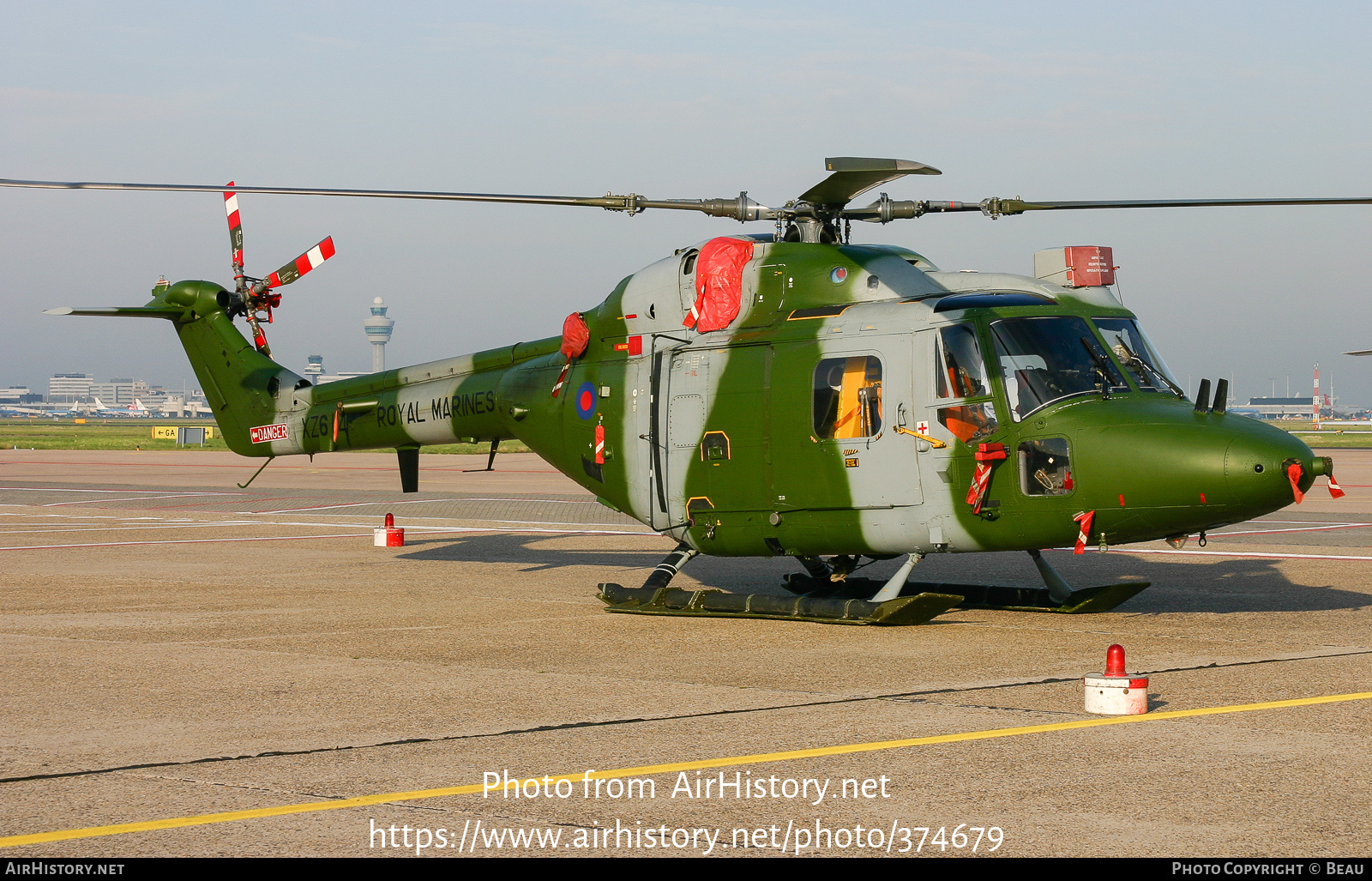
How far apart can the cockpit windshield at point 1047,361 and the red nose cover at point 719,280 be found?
113 inches

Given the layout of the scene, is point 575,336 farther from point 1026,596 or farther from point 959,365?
point 1026,596

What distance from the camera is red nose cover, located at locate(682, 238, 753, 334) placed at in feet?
44.7

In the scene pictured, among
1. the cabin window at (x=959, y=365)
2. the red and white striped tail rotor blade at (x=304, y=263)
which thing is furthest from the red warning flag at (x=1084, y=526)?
the red and white striped tail rotor blade at (x=304, y=263)

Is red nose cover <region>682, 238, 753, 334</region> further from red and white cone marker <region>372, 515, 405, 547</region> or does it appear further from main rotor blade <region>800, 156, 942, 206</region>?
red and white cone marker <region>372, 515, 405, 547</region>

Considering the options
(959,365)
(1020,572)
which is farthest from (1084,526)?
(1020,572)

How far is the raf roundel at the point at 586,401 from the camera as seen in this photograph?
14938 mm

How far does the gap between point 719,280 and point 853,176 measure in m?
1.98

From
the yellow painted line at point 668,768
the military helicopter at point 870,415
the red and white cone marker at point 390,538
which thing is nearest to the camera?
the yellow painted line at point 668,768

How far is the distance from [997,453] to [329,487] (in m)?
29.6

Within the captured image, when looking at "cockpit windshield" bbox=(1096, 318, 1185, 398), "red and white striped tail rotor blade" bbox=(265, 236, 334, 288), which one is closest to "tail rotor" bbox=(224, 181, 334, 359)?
"red and white striped tail rotor blade" bbox=(265, 236, 334, 288)

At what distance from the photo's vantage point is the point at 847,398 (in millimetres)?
12766

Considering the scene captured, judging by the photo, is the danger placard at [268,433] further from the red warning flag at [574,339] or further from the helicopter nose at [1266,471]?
the helicopter nose at [1266,471]

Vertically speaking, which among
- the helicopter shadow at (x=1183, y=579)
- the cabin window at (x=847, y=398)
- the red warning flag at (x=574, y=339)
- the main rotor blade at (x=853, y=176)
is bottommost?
the helicopter shadow at (x=1183, y=579)
